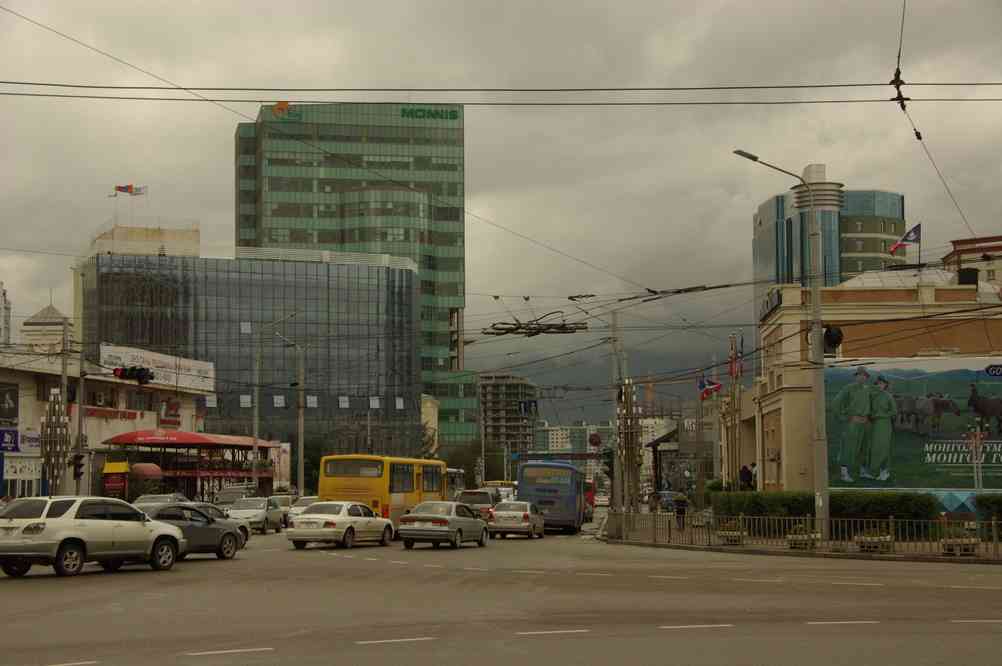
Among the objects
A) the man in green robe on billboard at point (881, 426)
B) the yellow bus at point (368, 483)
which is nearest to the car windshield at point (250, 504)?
the yellow bus at point (368, 483)

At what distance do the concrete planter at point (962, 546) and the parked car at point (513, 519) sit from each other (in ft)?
55.6

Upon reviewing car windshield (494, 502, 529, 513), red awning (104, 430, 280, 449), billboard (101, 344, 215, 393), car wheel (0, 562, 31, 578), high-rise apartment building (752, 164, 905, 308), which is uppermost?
high-rise apartment building (752, 164, 905, 308)

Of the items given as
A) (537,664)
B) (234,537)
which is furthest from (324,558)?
(537,664)

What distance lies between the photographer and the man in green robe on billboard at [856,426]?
49.4 meters

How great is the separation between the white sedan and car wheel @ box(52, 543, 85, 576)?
11001 millimetres

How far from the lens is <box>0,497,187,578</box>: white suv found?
23281 millimetres

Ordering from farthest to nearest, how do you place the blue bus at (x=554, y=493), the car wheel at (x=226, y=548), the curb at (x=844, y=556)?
the blue bus at (x=554, y=493) → the curb at (x=844, y=556) → the car wheel at (x=226, y=548)

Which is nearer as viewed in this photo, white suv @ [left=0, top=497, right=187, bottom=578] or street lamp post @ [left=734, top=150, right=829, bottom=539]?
white suv @ [left=0, top=497, right=187, bottom=578]

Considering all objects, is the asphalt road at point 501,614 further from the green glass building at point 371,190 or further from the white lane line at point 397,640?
the green glass building at point 371,190

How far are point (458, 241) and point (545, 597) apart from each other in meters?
131

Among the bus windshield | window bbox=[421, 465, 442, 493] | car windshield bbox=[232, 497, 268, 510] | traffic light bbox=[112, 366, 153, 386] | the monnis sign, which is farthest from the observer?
the monnis sign

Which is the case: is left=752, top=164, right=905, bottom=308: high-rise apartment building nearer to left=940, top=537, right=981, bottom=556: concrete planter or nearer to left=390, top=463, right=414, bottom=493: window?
left=390, top=463, right=414, bottom=493: window

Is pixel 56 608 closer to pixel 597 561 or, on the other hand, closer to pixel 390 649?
pixel 390 649

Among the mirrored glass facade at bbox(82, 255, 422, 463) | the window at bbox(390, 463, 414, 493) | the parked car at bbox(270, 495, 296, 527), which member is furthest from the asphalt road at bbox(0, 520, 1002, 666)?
the mirrored glass facade at bbox(82, 255, 422, 463)
